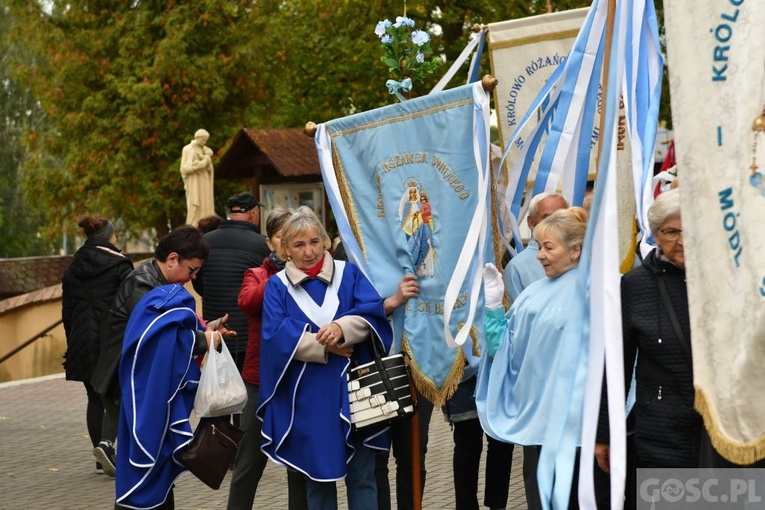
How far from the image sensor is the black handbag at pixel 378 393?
5902 millimetres

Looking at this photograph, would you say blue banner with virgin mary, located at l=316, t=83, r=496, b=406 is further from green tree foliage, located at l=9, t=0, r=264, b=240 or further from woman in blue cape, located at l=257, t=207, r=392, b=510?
green tree foliage, located at l=9, t=0, r=264, b=240

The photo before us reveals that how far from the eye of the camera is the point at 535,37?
8273mm

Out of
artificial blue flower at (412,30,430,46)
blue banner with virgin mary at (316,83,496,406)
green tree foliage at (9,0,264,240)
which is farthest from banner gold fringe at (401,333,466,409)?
green tree foliage at (9,0,264,240)

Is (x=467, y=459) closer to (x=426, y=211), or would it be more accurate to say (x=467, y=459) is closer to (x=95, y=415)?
(x=426, y=211)

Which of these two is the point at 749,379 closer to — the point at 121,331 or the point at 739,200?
the point at 739,200

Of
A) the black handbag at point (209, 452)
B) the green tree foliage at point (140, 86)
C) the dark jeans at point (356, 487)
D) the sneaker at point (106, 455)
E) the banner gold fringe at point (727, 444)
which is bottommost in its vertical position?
the sneaker at point (106, 455)

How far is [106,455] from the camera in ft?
30.0

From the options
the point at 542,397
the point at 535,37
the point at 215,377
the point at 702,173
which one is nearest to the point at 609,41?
the point at 702,173

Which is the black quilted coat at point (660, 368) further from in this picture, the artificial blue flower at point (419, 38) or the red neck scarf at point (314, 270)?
the artificial blue flower at point (419, 38)

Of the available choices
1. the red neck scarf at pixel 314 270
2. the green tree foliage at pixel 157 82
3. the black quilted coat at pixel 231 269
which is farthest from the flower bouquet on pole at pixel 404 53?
the green tree foliage at pixel 157 82

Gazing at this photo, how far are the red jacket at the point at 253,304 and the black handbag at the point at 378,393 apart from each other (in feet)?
2.39

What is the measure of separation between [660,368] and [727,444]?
62 centimetres

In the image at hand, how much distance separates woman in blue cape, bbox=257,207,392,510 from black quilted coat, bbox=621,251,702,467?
1677 millimetres

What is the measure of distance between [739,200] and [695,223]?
0.54 ft
